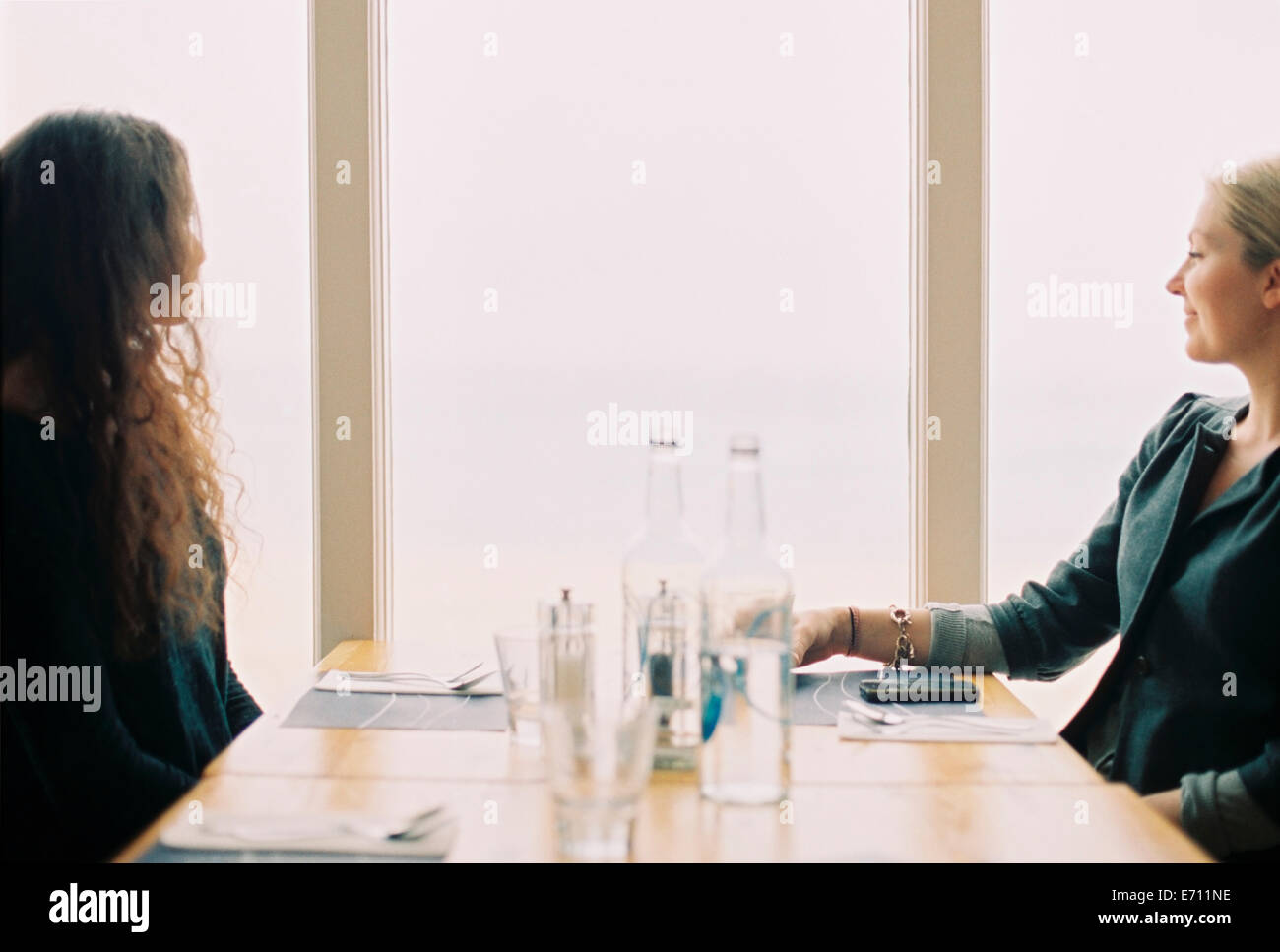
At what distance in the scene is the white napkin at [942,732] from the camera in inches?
54.9

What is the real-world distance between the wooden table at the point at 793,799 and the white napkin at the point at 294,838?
Result: 0.8 inches

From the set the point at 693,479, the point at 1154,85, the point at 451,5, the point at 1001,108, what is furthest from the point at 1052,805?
the point at 451,5

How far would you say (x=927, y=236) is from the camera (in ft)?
7.65

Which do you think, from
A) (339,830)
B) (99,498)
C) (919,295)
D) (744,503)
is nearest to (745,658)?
(744,503)

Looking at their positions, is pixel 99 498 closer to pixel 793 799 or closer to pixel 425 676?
pixel 425 676

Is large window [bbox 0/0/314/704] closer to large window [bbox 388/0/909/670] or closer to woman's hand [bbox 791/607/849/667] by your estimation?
large window [bbox 388/0/909/670]

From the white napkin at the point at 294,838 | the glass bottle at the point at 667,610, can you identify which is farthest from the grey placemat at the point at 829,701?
the white napkin at the point at 294,838

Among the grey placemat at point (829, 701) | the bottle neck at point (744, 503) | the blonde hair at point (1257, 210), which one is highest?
the blonde hair at point (1257, 210)

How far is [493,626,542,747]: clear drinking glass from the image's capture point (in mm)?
1346

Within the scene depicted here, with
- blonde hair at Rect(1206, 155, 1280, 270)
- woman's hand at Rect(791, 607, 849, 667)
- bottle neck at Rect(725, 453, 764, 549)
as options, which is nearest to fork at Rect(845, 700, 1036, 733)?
woman's hand at Rect(791, 607, 849, 667)

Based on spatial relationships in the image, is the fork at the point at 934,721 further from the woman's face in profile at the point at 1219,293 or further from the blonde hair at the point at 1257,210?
the blonde hair at the point at 1257,210
